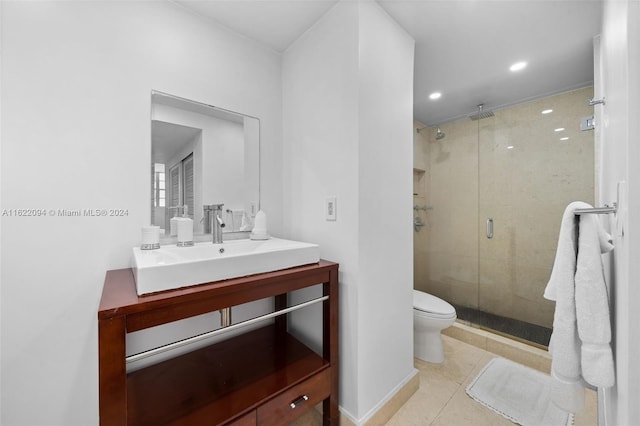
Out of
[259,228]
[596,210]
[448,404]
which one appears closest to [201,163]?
[259,228]

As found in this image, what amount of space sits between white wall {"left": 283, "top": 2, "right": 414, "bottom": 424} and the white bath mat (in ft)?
1.66

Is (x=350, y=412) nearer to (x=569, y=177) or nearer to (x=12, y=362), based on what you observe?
(x=12, y=362)

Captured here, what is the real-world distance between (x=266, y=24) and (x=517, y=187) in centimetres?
250

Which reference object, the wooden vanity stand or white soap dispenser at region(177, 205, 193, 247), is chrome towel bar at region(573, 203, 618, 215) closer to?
the wooden vanity stand

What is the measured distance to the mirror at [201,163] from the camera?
130 centimetres

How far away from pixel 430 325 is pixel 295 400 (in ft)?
3.80

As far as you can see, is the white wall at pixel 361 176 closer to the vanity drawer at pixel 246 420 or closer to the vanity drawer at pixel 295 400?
the vanity drawer at pixel 295 400

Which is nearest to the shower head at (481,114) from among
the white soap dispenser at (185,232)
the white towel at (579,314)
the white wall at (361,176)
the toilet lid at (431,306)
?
the white wall at (361,176)

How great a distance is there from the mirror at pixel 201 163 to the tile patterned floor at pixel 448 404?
1.26 metres

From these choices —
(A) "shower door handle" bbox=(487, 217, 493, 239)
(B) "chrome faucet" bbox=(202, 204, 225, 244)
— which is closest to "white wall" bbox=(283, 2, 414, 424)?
(B) "chrome faucet" bbox=(202, 204, 225, 244)

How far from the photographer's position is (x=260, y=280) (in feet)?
3.33

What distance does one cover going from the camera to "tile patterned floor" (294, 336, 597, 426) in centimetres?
138

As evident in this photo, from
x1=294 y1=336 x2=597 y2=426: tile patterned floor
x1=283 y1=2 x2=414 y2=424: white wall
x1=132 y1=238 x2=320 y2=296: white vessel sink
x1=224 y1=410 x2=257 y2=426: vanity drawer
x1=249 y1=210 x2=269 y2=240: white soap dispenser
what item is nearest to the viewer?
x1=132 y1=238 x2=320 y2=296: white vessel sink

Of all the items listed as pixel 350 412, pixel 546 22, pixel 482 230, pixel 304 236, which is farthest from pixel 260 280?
pixel 482 230
